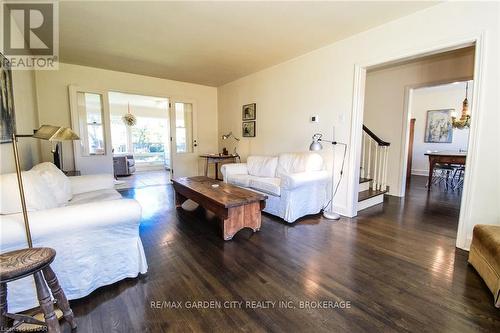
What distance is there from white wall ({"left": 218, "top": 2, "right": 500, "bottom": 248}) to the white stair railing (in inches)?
51.8

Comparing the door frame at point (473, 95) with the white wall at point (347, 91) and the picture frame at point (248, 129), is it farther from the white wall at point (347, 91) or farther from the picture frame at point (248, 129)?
the picture frame at point (248, 129)

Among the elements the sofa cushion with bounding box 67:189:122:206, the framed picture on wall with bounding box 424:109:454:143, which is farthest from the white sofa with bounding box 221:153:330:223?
the framed picture on wall with bounding box 424:109:454:143

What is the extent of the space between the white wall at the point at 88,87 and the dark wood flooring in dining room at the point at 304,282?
324 cm

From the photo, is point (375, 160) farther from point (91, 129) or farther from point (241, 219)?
point (91, 129)

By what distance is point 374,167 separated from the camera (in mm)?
4539

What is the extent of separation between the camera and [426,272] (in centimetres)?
195

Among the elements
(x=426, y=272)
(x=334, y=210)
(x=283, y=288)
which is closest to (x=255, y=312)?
(x=283, y=288)

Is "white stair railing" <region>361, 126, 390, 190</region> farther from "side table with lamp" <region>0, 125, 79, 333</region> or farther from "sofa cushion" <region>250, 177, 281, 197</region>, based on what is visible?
"side table with lamp" <region>0, 125, 79, 333</region>

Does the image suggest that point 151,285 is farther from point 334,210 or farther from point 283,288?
point 334,210

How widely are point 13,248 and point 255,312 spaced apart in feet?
5.10

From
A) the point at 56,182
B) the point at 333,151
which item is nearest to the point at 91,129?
the point at 56,182

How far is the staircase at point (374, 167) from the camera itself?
4.15 m

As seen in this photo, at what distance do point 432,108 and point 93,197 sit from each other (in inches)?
342

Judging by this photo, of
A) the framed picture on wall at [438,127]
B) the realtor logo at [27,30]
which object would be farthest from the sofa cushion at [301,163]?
the framed picture on wall at [438,127]
